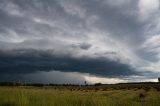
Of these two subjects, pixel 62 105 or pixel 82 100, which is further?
pixel 82 100

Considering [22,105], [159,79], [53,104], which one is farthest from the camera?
[159,79]

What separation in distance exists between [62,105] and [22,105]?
189 cm

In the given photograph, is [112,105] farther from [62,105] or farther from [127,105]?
[62,105]

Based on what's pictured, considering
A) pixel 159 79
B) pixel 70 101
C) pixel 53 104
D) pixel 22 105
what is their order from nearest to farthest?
1. pixel 22 105
2. pixel 53 104
3. pixel 70 101
4. pixel 159 79

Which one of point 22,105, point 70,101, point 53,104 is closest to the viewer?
point 22,105

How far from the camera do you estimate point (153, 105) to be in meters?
14.2

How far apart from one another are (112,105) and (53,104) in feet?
9.47

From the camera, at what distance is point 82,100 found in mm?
14938

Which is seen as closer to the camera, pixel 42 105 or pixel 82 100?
pixel 42 105

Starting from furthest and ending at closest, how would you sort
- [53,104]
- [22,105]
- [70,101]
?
[70,101] < [53,104] < [22,105]

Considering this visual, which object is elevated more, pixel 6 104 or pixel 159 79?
pixel 159 79

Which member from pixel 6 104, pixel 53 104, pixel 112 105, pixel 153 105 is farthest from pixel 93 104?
pixel 6 104

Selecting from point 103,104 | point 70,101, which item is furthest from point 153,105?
point 70,101

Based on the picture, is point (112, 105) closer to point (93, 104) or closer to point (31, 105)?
point (93, 104)
